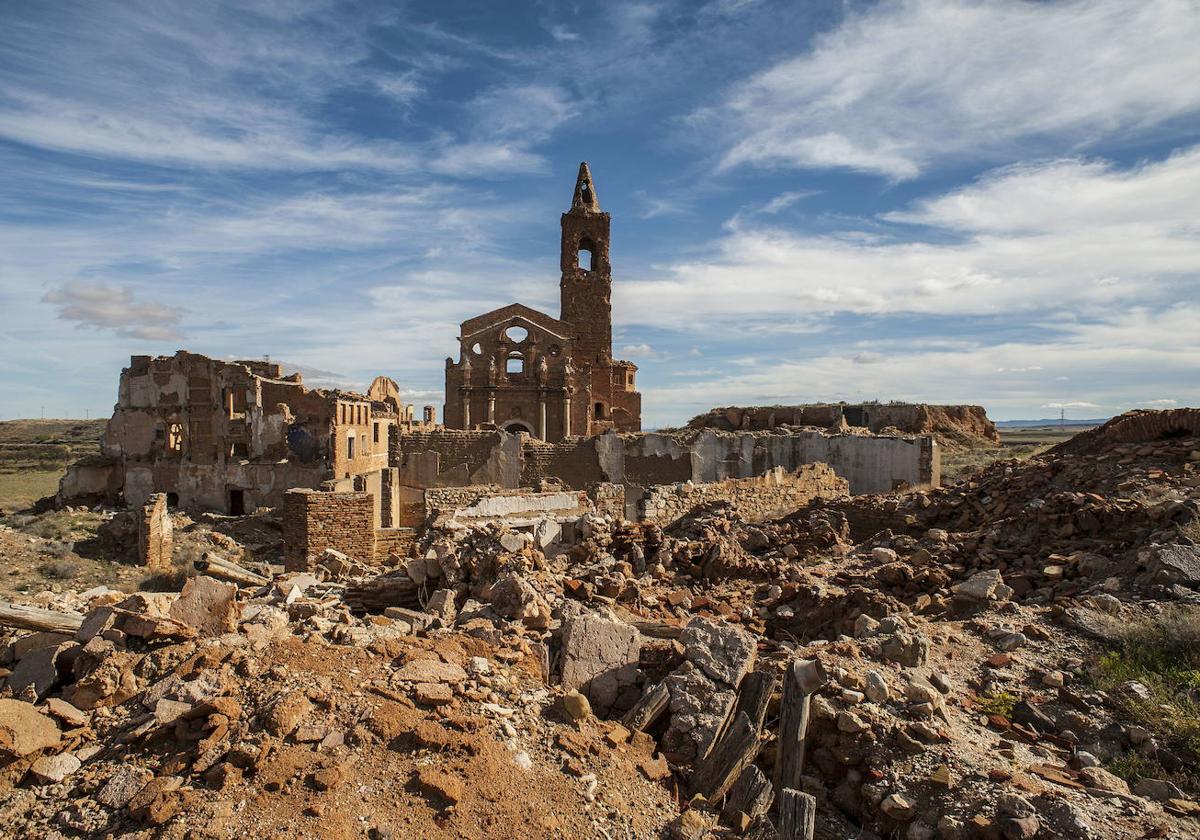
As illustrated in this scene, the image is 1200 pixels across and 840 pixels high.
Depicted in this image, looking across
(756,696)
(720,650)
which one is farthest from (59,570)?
(756,696)

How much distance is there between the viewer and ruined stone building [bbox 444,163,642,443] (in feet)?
109

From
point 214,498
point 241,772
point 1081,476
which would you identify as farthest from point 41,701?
point 214,498

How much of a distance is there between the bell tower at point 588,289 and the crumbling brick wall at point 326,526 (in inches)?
1118

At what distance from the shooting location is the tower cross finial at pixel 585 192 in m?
38.4

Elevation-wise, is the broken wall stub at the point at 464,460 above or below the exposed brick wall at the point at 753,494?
above

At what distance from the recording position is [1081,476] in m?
10.0

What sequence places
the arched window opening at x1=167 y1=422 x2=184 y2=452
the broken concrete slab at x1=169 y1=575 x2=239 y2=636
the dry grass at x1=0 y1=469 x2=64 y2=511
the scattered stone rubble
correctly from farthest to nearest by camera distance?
the dry grass at x1=0 y1=469 x2=64 y2=511, the arched window opening at x1=167 y1=422 x2=184 y2=452, the broken concrete slab at x1=169 y1=575 x2=239 y2=636, the scattered stone rubble

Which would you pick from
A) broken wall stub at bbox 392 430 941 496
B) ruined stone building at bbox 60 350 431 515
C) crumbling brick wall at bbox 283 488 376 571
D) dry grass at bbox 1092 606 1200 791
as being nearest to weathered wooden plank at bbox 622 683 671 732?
dry grass at bbox 1092 606 1200 791

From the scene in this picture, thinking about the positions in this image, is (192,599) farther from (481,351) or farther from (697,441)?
(481,351)

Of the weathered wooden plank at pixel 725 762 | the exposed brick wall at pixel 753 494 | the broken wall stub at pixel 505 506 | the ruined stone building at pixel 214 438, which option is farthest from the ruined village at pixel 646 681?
the ruined stone building at pixel 214 438

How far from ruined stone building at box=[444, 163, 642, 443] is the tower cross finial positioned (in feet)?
0.17

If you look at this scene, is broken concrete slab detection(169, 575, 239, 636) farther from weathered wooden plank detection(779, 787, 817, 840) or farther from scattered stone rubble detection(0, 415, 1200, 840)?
weathered wooden plank detection(779, 787, 817, 840)

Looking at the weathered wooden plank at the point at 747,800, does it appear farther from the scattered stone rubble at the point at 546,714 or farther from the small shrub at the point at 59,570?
the small shrub at the point at 59,570

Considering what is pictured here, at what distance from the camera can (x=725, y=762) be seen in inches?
166
